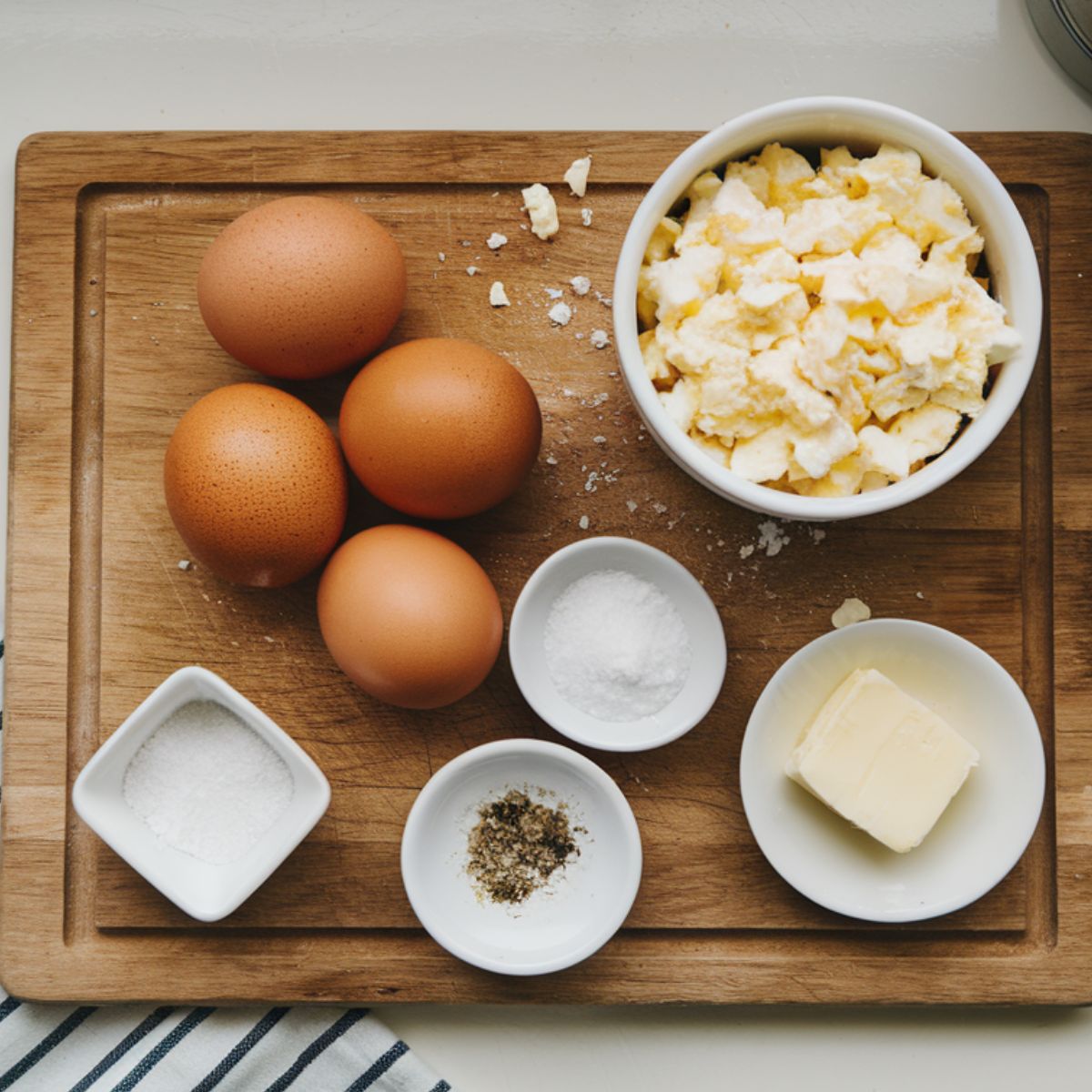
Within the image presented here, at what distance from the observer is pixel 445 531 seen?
1229 mm

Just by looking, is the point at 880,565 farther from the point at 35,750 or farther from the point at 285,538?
the point at 35,750

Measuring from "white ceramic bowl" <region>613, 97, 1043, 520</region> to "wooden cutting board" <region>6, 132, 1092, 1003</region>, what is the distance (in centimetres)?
17

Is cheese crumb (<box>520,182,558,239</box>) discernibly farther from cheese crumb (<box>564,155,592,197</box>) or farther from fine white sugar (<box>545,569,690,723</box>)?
fine white sugar (<box>545,569,690,723</box>)

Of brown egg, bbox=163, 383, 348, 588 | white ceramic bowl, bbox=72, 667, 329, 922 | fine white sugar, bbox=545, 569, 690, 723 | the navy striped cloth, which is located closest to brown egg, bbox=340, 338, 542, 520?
brown egg, bbox=163, 383, 348, 588

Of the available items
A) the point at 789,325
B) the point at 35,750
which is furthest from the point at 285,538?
the point at 789,325

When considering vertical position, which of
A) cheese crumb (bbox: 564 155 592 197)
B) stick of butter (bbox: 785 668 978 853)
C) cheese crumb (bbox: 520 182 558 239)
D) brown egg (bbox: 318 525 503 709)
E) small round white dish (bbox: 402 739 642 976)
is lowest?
small round white dish (bbox: 402 739 642 976)

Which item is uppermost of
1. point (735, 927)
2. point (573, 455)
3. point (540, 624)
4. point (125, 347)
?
point (125, 347)

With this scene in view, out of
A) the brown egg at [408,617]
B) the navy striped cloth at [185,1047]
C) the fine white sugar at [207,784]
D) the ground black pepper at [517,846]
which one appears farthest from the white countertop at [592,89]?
the brown egg at [408,617]

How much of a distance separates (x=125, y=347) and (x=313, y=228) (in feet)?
0.98

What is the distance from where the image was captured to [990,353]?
1.05 m

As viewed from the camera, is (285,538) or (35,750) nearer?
(285,538)

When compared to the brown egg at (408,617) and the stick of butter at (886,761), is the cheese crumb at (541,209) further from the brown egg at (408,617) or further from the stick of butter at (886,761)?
the stick of butter at (886,761)

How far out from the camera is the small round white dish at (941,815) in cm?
121

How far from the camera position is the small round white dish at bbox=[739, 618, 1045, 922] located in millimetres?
1210
